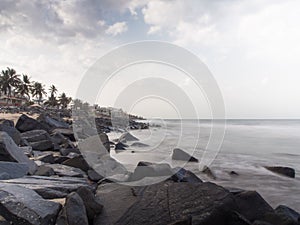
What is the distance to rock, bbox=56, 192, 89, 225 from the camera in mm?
3145

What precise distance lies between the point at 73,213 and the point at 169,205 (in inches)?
60.3

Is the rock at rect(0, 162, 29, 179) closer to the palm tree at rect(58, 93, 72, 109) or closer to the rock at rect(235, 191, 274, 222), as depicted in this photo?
the rock at rect(235, 191, 274, 222)

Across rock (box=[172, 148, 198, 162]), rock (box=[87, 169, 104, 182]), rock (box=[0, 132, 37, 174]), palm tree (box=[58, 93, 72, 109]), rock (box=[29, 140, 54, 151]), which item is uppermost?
palm tree (box=[58, 93, 72, 109])

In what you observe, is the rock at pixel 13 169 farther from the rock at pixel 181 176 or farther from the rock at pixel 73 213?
the rock at pixel 181 176

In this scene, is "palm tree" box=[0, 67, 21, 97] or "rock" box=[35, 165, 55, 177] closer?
"rock" box=[35, 165, 55, 177]

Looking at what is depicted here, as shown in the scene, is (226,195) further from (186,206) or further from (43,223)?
(43,223)

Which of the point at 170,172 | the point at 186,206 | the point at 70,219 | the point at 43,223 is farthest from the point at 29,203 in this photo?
the point at 170,172

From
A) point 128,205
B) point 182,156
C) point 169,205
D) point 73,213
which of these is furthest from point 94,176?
point 182,156

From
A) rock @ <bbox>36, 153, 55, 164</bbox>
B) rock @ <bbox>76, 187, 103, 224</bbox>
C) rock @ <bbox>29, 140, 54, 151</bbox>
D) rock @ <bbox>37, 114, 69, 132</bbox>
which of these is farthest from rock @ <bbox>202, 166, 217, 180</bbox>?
rock @ <bbox>37, 114, 69, 132</bbox>

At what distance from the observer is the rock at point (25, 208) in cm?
304

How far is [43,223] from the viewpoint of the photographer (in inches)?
121

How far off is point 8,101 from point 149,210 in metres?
59.4

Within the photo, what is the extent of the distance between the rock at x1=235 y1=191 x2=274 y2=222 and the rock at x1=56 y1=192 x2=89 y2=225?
2678 mm

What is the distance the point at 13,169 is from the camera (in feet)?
16.5
